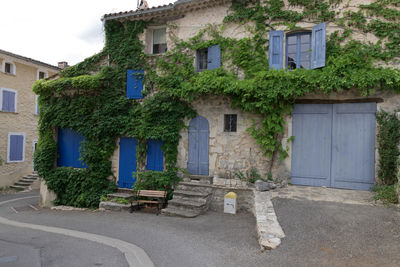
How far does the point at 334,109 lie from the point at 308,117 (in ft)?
2.48

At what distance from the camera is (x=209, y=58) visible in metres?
9.30

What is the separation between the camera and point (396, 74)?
675 centimetres

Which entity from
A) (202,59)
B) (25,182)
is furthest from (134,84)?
(25,182)

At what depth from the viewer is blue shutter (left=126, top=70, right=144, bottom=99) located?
1024cm

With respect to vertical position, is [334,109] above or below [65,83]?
below

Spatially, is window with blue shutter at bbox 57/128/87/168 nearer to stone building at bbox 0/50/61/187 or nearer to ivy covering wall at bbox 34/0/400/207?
ivy covering wall at bbox 34/0/400/207

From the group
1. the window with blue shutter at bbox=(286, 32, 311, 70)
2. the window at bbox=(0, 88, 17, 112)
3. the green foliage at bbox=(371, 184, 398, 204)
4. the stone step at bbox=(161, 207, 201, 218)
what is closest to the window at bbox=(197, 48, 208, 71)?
the window with blue shutter at bbox=(286, 32, 311, 70)

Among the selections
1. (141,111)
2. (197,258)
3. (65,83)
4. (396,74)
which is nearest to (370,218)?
(197,258)

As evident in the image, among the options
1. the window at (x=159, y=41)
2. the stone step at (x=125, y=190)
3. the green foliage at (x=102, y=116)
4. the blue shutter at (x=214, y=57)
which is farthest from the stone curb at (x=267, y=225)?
the window at (x=159, y=41)

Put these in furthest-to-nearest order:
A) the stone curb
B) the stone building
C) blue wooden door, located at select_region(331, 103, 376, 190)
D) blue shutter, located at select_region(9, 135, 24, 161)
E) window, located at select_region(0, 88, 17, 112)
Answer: blue shutter, located at select_region(9, 135, 24, 161), the stone building, window, located at select_region(0, 88, 17, 112), blue wooden door, located at select_region(331, 103, 376, 190), the stone curb

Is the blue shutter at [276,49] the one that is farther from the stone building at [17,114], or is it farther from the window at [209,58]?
the stone building at [17,114]

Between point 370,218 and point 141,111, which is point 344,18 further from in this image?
point 141,111

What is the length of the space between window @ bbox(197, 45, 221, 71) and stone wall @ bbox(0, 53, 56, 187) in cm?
1197

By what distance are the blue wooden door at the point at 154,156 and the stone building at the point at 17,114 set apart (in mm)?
10389
